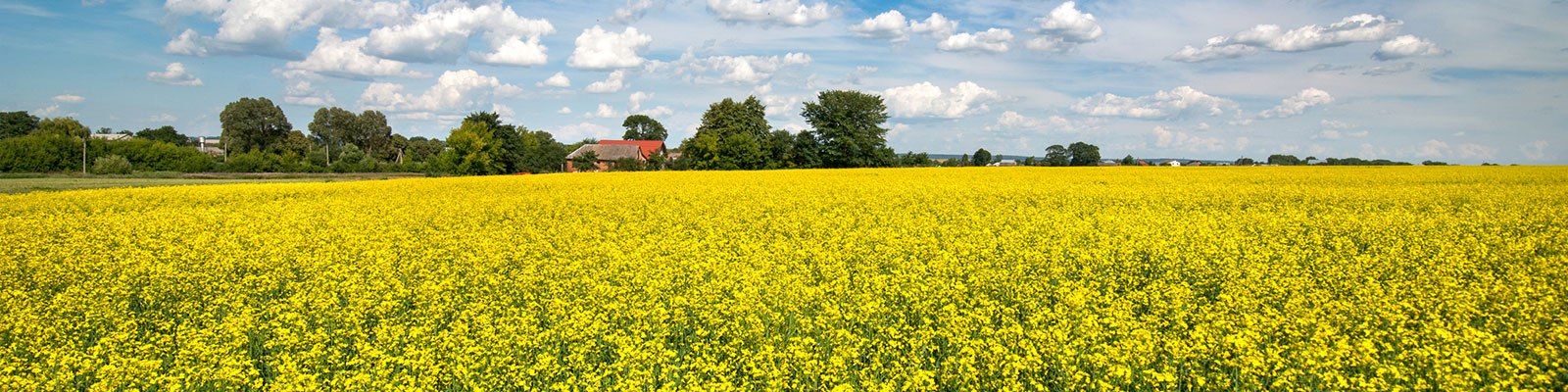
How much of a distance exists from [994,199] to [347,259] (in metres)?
15.6

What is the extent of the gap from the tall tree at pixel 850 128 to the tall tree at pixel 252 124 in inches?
2671

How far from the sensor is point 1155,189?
77.9 ft

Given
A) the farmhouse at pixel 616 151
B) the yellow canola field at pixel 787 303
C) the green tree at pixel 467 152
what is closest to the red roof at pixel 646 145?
the farmhouse at pixel 616 151

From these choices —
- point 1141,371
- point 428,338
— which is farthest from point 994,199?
point 428,338

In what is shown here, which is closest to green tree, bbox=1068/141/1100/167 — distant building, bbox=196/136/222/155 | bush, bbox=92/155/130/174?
bush, bbox=92/155/130/174

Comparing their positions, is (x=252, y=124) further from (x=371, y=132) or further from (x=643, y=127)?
(x=643, y=127)

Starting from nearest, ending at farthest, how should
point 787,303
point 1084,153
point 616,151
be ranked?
point 787,303 → point 1084,153 → point 616,151

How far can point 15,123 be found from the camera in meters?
102

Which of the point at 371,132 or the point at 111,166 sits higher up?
the point at 371,132

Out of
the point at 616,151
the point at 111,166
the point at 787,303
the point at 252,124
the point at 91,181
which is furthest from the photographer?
the point at 616,151

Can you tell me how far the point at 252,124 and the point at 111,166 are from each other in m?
36.9

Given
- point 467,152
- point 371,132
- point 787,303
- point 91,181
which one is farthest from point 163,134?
point 787,303

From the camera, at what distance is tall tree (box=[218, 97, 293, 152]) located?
88500 mm

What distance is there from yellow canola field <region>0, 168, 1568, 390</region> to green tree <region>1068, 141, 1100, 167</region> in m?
58.4
